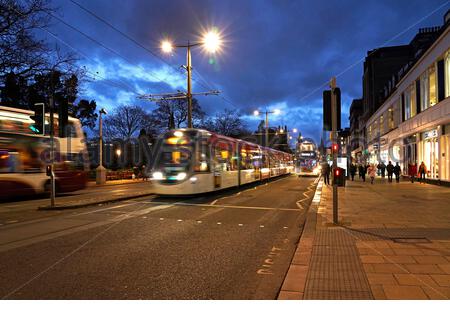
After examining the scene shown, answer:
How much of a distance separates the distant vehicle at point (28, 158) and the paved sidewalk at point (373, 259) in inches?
469

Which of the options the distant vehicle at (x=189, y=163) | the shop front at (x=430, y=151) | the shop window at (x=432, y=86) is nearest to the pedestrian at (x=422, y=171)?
the shop front at (x=430, y=151)

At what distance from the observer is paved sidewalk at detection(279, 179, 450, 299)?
4254mm

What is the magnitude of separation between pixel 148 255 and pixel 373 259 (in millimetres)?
3773

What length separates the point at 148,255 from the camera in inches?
246

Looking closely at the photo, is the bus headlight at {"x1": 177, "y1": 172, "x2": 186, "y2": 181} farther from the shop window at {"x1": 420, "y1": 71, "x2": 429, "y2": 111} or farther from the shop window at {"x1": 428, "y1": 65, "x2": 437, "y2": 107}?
the shop window at {"x1": 420, "y1": 71, "x2": 429, "y2": 111}

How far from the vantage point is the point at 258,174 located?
1016 inches

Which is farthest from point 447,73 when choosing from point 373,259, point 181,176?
point 373,259

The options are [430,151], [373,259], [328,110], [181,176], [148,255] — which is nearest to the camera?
[373,259]

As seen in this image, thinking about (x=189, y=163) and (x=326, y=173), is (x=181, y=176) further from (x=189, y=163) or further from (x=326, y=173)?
(x=326, y=173)

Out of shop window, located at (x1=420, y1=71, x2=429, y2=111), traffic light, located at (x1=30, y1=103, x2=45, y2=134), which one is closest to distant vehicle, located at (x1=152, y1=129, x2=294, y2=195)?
traffic light, located at (x1=30, y1=103, x2=45, y2=134)

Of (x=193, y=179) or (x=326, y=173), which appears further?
(x=326, y=173)

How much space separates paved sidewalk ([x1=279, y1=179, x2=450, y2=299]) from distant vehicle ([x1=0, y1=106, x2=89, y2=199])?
11.9 meters
